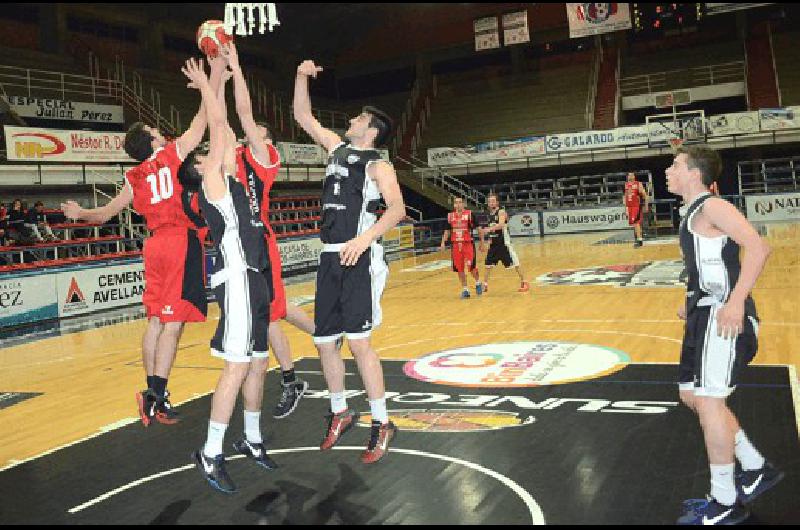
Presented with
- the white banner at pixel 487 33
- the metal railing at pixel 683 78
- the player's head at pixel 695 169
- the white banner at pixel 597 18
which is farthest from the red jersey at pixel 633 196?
the player's head at pixel 695 169

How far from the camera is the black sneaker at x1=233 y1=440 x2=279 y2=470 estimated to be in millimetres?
4504

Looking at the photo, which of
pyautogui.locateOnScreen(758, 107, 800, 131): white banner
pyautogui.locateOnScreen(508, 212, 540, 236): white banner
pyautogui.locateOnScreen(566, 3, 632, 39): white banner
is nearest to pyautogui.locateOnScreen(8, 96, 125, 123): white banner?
pyautogui.locateOnScreen(508, 212, 540, 236): white banner

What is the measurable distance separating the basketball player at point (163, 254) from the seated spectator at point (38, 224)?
9.82 metres

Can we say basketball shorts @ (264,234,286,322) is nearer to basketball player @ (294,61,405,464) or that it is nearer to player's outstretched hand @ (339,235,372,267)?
basketball player @ (294,61,405,464)

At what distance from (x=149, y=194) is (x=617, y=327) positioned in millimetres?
5979

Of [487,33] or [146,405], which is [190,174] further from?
[487,33]

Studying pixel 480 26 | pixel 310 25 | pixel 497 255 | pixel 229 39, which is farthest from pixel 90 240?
pixel 480 26

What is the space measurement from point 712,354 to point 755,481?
785mm

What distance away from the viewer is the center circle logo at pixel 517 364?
664 centimetres

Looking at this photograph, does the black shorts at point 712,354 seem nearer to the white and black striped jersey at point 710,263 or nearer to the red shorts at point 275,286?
the white and black striped jersey at point 710,263

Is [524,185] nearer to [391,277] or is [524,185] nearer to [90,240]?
[391,277]

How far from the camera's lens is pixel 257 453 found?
178 inches

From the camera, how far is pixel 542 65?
36.3 m

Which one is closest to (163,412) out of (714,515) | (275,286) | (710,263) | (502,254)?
(275,286)
